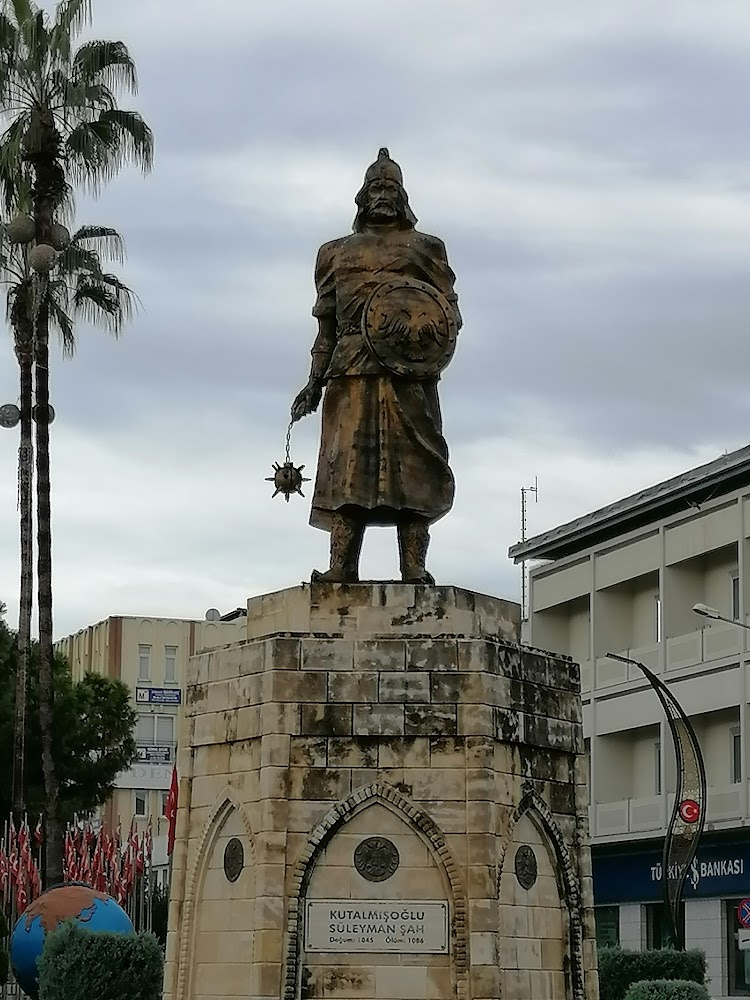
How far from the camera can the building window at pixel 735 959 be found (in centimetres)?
3984

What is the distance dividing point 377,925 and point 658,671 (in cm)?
2969

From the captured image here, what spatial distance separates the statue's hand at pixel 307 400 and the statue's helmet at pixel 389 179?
53.8 inches

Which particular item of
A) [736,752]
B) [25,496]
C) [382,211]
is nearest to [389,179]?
[382,211]

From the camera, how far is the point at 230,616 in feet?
250

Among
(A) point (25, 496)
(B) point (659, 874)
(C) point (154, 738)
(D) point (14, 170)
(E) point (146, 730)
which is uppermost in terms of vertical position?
(D) point (14, 170)

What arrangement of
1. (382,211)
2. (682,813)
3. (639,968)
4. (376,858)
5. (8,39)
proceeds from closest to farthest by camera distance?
(376,858) < (382,211) < (639,968) < (8,39) < (682,813)

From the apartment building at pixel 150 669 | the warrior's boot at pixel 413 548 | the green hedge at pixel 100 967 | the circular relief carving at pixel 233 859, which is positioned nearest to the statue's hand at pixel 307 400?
the warrior's boot at pixel 413 548

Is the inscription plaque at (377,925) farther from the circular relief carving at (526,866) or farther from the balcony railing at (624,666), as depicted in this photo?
the balcony railing at (624,666)

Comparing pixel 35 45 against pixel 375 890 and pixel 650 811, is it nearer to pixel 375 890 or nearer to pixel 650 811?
pixel 650 811

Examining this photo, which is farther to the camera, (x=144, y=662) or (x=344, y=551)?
(x=144, y=662)

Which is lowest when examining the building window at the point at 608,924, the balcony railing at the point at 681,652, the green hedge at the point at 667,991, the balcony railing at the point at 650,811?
the green hedge at the point at 667,991

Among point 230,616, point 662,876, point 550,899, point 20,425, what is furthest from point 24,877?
point 230,616

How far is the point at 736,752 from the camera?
133 ft

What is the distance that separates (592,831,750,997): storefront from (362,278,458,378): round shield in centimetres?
2623
